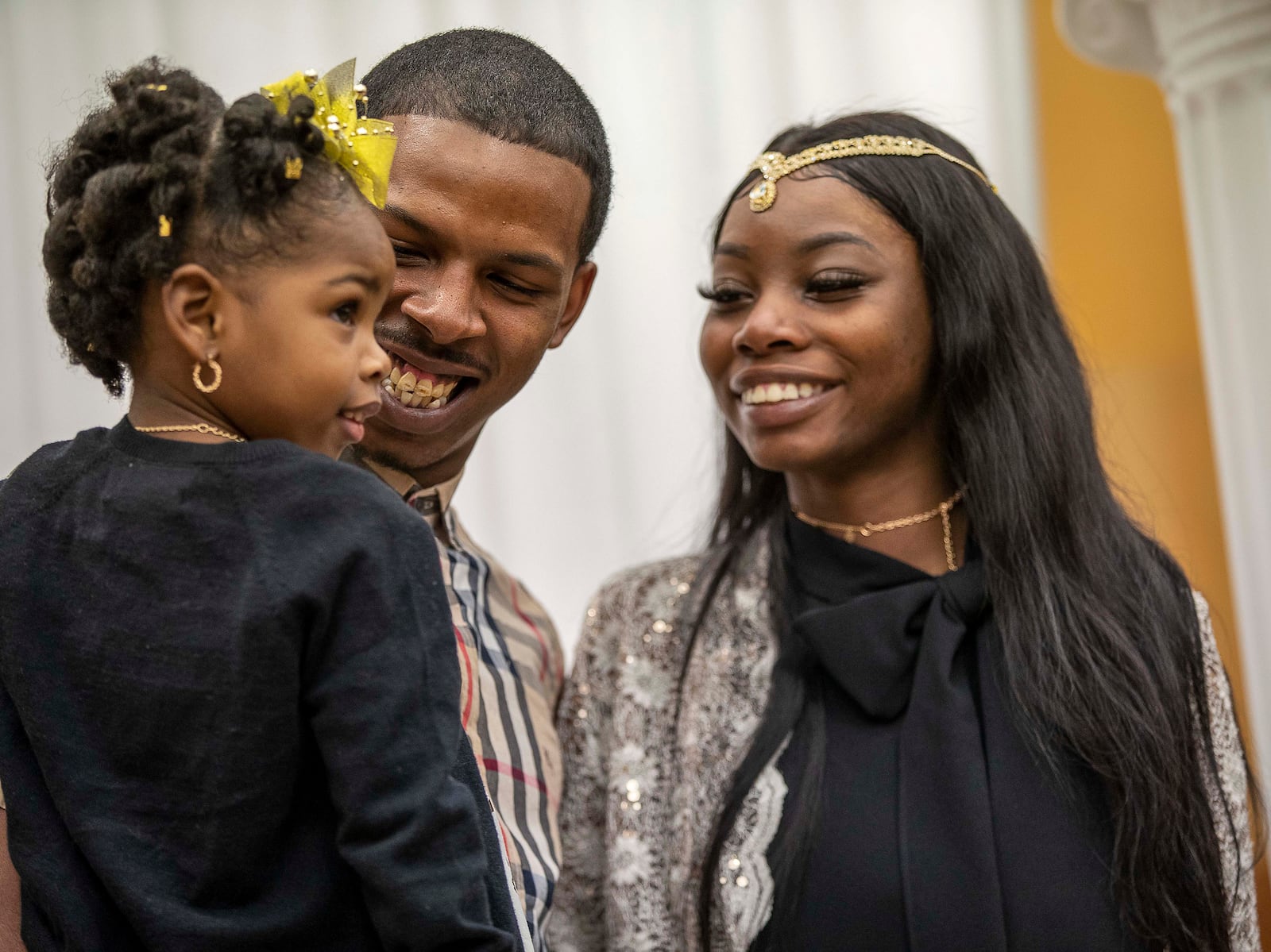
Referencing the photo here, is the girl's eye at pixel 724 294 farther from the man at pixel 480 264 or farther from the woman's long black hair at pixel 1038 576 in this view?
the man at pixel 480 264

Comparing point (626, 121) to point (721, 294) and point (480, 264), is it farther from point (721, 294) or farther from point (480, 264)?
point (480, 264)

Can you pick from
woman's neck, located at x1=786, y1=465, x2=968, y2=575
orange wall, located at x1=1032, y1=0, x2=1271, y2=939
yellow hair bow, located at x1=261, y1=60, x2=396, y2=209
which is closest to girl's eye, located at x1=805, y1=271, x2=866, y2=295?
woman's neck, located at x1=786, y1=465, x2=968, y2=575

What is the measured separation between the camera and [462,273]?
1536 millimetres

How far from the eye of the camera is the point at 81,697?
110 centimetres

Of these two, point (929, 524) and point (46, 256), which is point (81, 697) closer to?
point (46, 256)

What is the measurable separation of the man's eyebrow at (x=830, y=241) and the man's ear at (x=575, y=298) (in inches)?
14.3

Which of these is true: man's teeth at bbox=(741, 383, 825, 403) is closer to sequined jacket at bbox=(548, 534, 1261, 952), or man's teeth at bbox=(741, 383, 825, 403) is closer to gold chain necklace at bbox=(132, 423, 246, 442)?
sequined jacket at bbox=(548, 534, 1261, 952)

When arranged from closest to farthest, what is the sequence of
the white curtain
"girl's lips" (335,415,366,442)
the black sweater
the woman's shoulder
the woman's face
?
the black sweater, "girl's lips" (335,415,366,442), the woman's face, the woman's shoulder, the white curtain

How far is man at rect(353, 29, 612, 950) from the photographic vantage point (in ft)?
5.00

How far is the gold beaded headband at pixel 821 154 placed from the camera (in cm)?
204

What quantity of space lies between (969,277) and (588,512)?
60.2 inches

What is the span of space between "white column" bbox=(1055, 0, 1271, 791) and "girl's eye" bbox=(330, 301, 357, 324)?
234 cm

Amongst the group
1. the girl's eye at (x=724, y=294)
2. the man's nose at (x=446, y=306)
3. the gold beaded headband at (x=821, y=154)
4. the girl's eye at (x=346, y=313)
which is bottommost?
the girl's eye at (x=346, y=313)

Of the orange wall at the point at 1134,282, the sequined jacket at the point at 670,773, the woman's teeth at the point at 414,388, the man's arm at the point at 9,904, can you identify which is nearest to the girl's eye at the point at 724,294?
the sequined jacket at the point at 670,773
